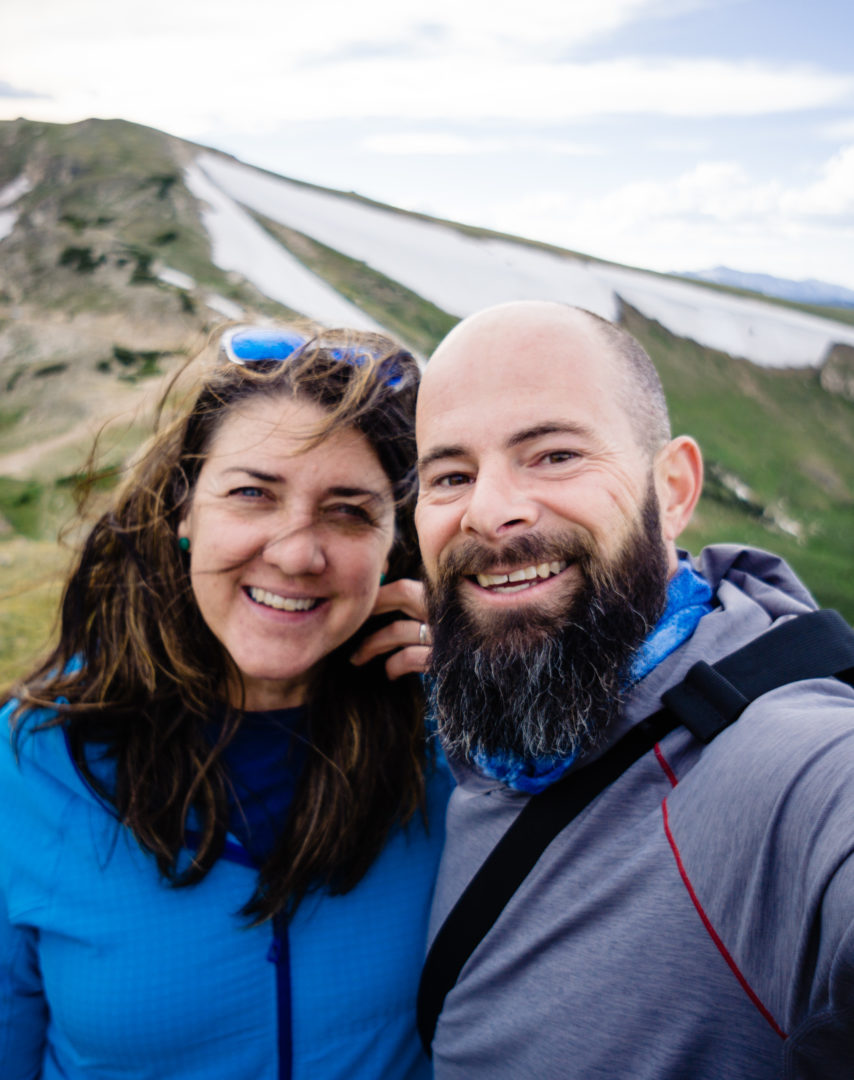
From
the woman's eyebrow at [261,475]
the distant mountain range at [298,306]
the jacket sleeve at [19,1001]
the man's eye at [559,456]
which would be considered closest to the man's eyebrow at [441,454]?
the man's eye at [559,456]

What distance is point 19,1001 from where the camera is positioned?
2006 mm

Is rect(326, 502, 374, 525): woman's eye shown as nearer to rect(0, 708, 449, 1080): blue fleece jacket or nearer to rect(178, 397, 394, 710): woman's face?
rect(178, 397, 394, 710): woman's face

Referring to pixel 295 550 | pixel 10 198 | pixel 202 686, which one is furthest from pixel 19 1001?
pixel 10 198

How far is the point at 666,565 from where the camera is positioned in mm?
2010

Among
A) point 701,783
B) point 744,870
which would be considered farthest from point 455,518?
point 744,870

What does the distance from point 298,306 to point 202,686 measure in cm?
1331

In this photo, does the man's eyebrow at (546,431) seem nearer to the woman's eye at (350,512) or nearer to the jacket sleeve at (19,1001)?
the woman's eye at (350,512)

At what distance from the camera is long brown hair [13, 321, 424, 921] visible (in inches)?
85.0

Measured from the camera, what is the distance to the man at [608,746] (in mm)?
1296

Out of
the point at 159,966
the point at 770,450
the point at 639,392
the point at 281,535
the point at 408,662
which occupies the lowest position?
the point at 770,450

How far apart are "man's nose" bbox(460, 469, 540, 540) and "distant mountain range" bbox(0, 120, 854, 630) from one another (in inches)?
292

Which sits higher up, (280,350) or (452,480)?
(280,350)

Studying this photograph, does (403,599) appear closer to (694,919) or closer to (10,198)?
(694,919)

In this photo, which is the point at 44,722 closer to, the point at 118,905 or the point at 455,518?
the point at 118,905
